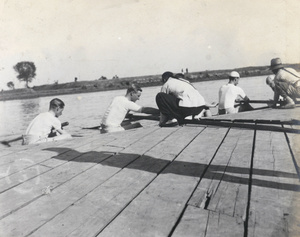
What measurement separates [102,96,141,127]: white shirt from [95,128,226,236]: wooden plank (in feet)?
8.18

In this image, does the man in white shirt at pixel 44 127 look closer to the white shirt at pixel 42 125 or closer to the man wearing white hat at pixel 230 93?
the white shirt at pixel 42 125

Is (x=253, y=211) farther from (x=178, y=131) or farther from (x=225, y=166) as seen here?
(x=178, y=131)

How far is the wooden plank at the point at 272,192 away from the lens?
1261mm

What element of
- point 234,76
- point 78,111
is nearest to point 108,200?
point 234,76

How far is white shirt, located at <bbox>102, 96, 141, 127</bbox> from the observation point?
190 inches

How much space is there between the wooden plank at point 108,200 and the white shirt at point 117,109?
2.34m

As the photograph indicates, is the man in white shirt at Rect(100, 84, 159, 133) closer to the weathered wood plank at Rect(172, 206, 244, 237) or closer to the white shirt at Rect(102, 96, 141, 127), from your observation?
the white shirt at Rect(102, 96, 141, 127)

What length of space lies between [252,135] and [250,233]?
224 centimetres

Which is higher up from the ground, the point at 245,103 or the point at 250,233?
the point at 245,103

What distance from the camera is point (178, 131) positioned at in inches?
151

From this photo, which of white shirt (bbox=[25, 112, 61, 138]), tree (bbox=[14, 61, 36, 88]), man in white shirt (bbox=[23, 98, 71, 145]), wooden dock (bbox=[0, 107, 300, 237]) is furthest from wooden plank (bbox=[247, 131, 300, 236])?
tree (bbox=[14, 61, 36, 88])

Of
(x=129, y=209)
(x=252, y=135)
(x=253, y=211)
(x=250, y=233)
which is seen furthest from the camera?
(x=252, y=135)

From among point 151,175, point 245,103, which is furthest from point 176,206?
point 245,103

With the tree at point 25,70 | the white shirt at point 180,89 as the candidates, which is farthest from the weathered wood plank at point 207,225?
the tree at point 25,70
